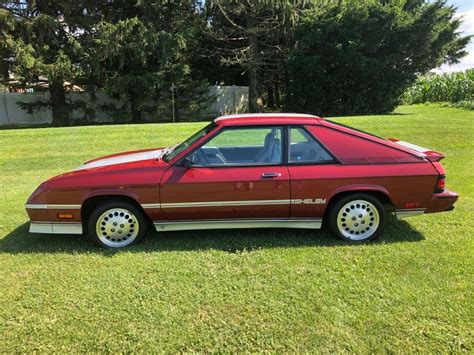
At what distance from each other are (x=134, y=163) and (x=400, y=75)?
78.4 feet

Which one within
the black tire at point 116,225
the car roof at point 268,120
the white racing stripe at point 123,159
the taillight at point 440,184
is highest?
the car roof at point 268,120

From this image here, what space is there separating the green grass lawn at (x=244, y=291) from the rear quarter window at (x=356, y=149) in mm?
940

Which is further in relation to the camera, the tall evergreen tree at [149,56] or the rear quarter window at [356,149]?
the tall evergreen tree at [149,56]

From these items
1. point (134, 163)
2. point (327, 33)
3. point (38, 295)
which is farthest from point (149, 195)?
point (327, 33)

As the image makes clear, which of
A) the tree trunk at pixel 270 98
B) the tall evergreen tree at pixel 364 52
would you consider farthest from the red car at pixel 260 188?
the tree trunk at pixel 270 98

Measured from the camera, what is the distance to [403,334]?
Answer: 2.89 meters

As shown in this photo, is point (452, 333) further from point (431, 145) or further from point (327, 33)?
point (327, 33)

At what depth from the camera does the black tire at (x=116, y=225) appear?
14.1ft

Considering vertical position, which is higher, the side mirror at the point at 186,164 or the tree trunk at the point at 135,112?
the tree trunk at the point at 135,112

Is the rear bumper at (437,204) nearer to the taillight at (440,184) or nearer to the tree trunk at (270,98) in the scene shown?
the taillight at (440,184)

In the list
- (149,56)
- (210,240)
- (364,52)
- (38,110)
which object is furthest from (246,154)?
(38,110)

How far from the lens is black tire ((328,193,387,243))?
171 inches

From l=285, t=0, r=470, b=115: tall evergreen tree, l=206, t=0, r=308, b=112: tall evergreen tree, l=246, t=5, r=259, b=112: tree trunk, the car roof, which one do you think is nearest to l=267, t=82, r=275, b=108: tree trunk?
l=206, t=0, r=308, b=112: tall evergreen tree

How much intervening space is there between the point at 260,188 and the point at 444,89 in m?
33.6
